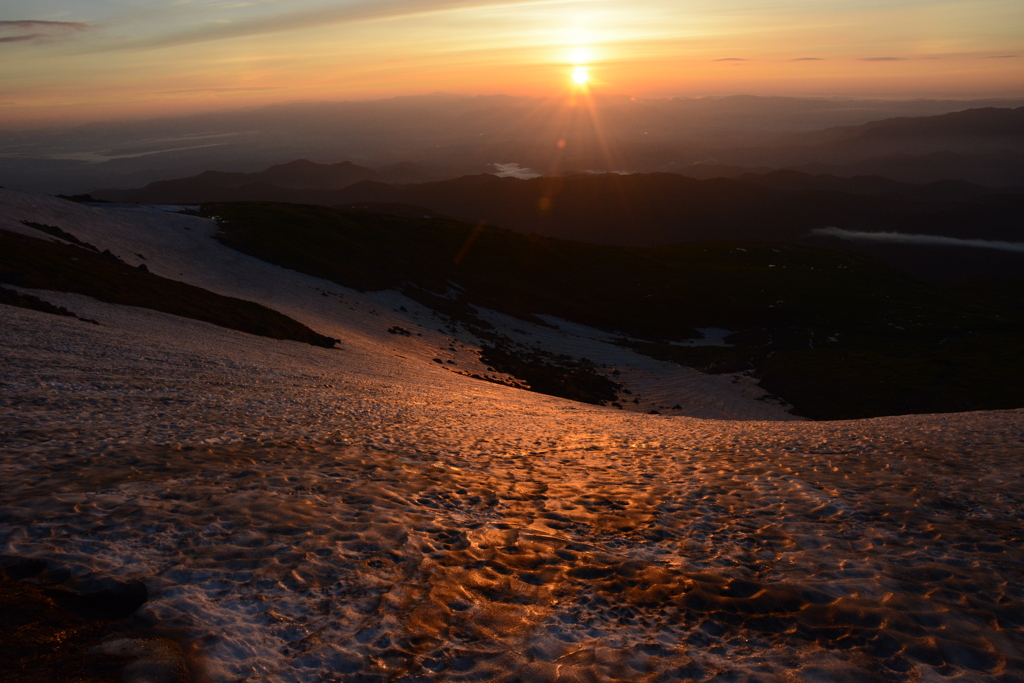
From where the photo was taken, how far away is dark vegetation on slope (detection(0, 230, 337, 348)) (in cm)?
3053

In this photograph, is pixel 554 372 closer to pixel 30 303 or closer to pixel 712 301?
pixel 30 303

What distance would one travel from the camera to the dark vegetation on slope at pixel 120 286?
30.5m

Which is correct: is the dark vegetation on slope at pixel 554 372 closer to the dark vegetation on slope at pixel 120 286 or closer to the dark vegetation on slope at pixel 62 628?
the dark vegetation on slope at pixel 120 286

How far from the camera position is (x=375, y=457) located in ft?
46.7

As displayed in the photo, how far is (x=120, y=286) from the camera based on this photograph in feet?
111

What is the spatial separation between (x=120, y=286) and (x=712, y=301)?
86.3 meters

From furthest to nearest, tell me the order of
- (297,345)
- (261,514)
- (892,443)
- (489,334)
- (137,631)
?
(489,334)
(297,345)
(892,443)
(261,514)
(137,631)

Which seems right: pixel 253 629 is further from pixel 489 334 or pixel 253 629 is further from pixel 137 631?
pixel 489 334

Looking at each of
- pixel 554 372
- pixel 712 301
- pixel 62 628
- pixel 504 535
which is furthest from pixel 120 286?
pixel 712 301

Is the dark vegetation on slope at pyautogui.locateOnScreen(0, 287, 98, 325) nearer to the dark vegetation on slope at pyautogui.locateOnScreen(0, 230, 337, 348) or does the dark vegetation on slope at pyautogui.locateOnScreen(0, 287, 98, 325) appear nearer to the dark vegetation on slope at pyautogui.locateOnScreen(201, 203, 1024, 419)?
the dark vegetation on slope at pyautogui.locateOnScreen(0, 230, 337, 348)

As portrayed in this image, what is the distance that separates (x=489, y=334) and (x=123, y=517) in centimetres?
5070

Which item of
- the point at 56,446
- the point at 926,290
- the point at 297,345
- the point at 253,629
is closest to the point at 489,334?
the point at 297,345

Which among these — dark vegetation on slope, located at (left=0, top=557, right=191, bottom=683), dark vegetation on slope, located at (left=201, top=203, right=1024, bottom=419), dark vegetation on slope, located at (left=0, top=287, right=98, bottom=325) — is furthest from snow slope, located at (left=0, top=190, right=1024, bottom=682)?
dark vegetation on slope, located at (left=201, top=203, right=1024, bottom=419)

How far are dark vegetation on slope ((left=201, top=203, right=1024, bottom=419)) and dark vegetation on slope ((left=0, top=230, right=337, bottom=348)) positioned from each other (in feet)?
69.4
